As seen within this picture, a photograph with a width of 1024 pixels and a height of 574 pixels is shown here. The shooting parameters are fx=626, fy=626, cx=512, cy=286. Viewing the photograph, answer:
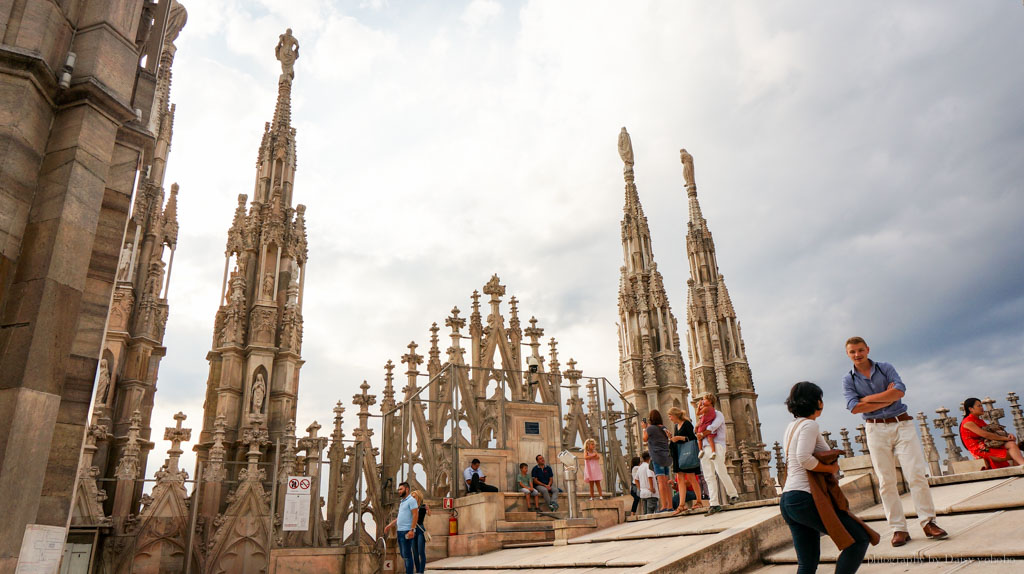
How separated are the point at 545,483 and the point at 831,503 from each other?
10.2m

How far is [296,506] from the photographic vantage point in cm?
1332

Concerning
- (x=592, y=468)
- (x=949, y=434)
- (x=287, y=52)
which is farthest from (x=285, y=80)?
(x=949, y=434)

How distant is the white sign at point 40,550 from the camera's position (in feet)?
15.1

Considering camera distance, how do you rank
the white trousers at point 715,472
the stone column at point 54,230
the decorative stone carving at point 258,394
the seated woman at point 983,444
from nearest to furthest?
the stone column at point 54,230, the seated woman at point 983,444, the white trousers at point 715,472, the decorative stone carving at point 258,394

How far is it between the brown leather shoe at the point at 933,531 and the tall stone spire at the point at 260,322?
13.1 m

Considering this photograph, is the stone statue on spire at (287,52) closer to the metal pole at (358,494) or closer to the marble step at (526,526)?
the metal pole at (358,494)

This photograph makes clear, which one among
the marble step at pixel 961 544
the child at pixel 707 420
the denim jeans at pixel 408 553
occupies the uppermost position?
the child at pixel 707 420

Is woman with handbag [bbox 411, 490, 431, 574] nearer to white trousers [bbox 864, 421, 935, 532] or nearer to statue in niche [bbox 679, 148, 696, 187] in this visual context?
white trousers [bbox 864, 421, 935, 532]

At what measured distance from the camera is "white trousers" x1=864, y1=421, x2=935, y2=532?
5.00 m

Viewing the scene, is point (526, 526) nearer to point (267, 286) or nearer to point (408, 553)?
point (408, 553)

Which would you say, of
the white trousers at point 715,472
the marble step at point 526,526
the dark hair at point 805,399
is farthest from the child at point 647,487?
the dark hair at point 805,399

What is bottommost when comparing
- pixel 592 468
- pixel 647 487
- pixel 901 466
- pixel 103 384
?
pixel 901 466

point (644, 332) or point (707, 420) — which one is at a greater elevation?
point (644, 332)

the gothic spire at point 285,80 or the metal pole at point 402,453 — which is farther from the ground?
the gothic spire at point 285,80
